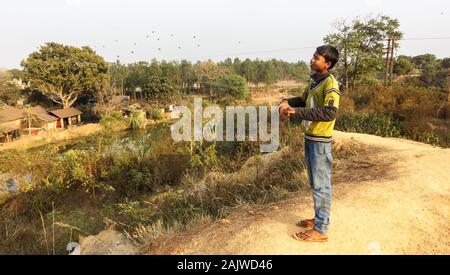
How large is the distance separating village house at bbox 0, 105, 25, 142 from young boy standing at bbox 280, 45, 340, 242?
77.6 ft

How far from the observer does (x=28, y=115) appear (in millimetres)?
23734

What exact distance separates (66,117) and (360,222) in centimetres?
2829

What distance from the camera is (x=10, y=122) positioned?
2242cm

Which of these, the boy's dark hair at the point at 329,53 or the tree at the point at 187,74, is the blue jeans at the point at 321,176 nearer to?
the boy's dark hair at the point at 329,53

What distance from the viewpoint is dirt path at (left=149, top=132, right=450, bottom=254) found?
111 inches

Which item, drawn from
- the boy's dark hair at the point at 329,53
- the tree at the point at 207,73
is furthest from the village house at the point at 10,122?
the boy's dark hair at the point at 329,53

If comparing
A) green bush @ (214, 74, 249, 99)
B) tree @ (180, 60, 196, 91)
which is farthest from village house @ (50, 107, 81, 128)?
tree @ (180, 60, 196, 91)

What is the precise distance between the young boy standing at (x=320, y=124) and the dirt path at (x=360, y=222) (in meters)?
0.26

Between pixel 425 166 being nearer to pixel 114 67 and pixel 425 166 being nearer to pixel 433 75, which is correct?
pixel 433 75

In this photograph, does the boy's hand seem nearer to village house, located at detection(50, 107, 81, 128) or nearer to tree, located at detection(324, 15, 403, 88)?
tree, located at detection(324, 15, 403, 88)

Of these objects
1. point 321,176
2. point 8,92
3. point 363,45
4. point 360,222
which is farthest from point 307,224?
point 8,92

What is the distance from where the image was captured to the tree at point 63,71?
26297 millimetres
